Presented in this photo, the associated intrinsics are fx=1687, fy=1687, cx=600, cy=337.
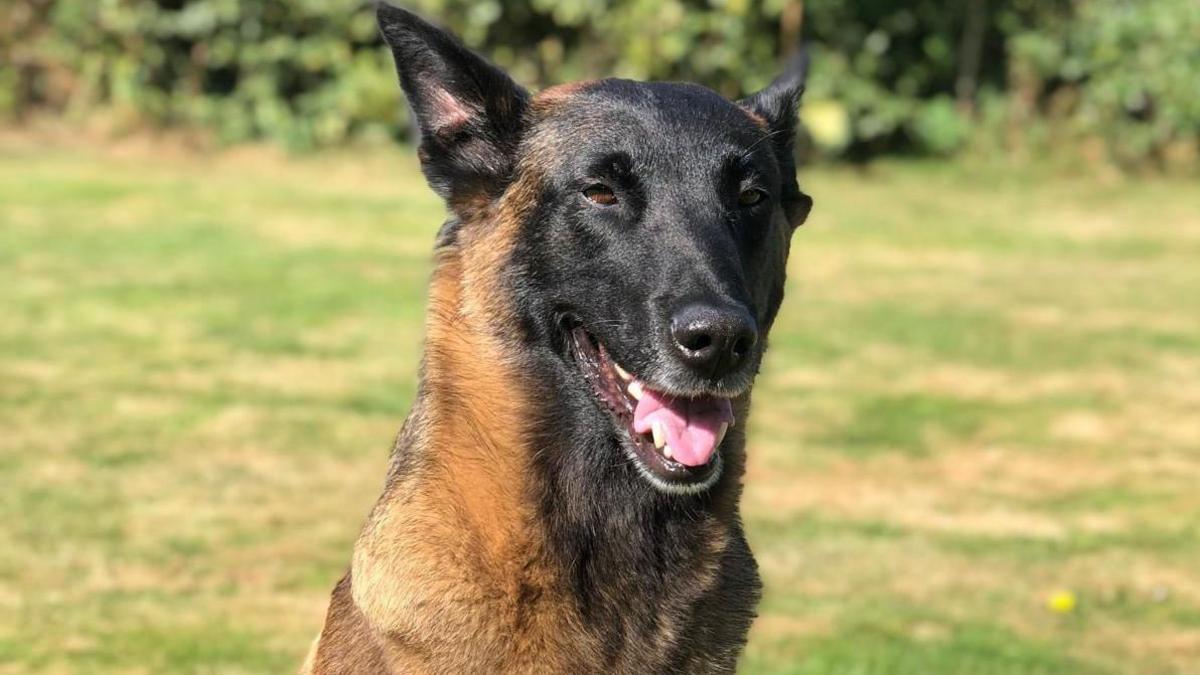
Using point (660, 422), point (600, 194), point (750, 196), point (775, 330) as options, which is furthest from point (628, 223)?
point (775, 330)

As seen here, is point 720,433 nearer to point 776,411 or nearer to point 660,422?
point 660,422

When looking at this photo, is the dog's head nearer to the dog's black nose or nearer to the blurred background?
the dog's black nose

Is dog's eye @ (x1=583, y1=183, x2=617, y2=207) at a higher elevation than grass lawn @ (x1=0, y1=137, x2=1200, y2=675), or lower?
higher

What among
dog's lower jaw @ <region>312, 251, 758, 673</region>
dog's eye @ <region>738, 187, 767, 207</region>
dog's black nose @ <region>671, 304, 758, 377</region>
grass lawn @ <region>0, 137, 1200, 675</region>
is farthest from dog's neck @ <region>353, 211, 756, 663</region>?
grass lawn @ <region>0, 137, 1200, 675</region>

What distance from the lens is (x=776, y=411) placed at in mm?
10672

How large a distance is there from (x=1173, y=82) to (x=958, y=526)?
9.52 metres

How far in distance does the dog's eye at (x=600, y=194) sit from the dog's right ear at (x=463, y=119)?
0.78 feet

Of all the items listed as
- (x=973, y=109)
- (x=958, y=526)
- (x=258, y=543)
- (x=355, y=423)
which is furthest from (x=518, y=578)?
(x=973, y=109)

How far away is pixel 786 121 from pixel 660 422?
107 centimetres

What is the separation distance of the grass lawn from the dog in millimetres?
2595

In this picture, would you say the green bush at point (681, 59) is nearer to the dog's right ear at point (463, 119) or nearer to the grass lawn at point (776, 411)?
the grass lawn at point (776, 411)

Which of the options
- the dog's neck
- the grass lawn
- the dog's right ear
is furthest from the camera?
the grass lawn

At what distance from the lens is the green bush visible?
1656cm

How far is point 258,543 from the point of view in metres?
7.84
